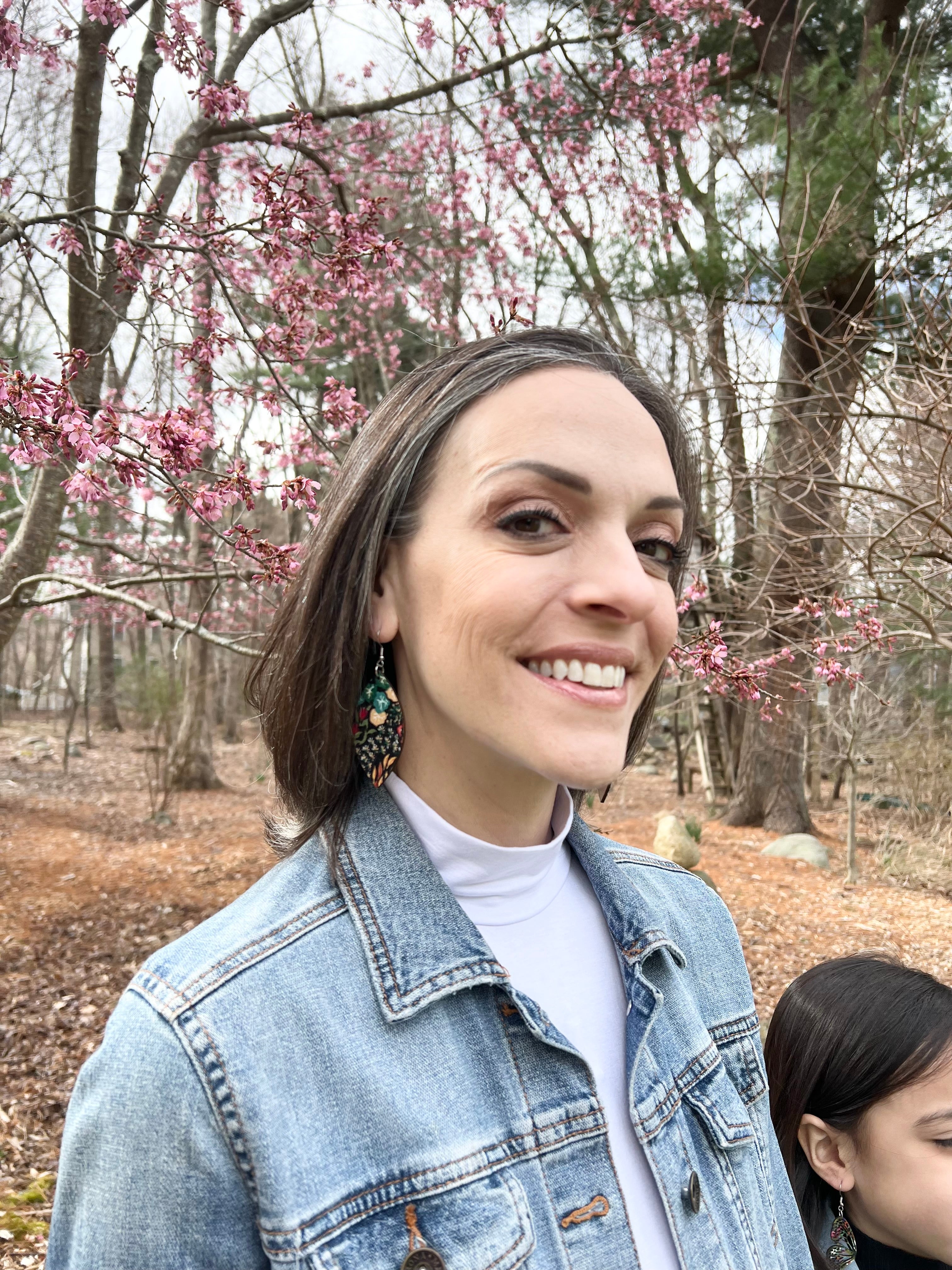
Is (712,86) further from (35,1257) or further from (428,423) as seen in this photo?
(35,1257)

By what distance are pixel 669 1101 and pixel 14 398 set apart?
213cm

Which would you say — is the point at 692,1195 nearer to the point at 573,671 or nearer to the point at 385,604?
the point at 573,671

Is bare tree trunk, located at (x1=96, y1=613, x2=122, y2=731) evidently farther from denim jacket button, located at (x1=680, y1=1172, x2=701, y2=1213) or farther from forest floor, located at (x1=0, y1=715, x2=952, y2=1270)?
denim jacket button, located at (x1=680, y1=1172, x2=701, y2=1213)

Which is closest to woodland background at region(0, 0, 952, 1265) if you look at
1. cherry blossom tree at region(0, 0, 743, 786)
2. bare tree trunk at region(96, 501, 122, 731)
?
cherry blossom tree at region(0, 0, 743, 786)

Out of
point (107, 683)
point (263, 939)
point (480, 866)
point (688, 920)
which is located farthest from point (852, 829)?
point (107, 683)

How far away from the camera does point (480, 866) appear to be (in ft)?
3.45

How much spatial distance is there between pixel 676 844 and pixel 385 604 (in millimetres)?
7105

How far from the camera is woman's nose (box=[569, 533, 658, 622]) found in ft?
3.15

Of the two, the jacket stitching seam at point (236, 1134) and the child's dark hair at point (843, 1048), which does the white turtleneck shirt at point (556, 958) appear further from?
the child's dark hair at point (843, 1048)

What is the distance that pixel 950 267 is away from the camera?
3656 millimetres

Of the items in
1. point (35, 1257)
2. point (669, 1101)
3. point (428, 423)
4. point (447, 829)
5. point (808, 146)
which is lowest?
point (35, 1257)

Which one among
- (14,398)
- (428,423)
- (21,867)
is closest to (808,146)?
(14,398)

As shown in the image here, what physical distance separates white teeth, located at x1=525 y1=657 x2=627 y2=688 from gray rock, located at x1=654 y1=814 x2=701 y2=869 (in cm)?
686

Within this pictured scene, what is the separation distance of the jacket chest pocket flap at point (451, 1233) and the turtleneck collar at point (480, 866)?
11.0 inches
